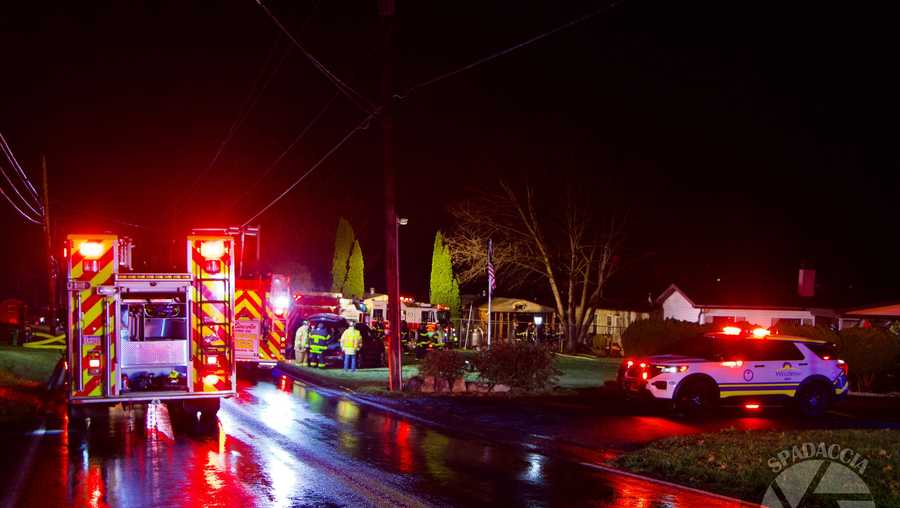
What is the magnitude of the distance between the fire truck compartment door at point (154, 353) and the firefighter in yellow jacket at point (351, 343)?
12589 mm

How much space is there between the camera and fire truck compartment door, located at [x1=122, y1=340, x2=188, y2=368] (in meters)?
12.6

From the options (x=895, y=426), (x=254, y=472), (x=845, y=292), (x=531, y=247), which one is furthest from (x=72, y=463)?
(x=845, y=292)

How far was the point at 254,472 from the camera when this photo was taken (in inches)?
388

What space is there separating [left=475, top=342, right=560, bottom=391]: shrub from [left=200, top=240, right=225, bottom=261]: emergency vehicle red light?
8.01 metres

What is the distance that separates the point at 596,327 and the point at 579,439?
35227 millimetres

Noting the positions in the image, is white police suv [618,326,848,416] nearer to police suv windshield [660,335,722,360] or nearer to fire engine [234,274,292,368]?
police suv windshield [660,335,722,360]

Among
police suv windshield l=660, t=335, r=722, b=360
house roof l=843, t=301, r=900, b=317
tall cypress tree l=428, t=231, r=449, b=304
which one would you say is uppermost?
tall cypress tree l=428, t=231, r=449, b=304

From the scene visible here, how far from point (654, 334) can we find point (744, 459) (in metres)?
15.3

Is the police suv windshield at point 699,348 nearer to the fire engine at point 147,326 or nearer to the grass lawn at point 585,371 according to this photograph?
the grass lawn at point 585,371

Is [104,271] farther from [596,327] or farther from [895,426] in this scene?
[596,327]

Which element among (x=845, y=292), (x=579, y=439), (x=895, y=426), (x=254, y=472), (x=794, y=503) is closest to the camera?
(x=794, y=503)

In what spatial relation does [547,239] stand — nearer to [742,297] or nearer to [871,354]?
[742,297]

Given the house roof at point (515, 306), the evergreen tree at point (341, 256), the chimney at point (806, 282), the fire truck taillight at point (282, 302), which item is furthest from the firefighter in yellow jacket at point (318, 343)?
the evergreen tree at point (341, 256)

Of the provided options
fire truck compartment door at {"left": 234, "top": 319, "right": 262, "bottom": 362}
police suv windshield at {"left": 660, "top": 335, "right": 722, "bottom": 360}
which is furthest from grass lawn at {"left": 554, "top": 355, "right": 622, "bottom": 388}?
fire truck compartment door at {"left": 234, "top": 319, "right": 262, "bottom": 362}
